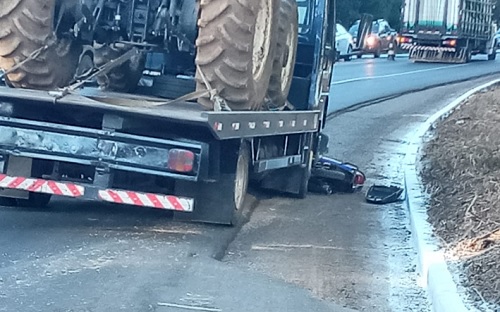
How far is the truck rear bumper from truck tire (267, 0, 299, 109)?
6.58 feet

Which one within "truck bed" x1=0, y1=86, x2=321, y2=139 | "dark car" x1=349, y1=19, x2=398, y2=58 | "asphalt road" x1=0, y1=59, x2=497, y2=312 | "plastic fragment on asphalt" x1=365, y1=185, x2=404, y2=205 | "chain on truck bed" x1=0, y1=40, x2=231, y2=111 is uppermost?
"dark car" x1=349, y1=19, x2=398, y2=58

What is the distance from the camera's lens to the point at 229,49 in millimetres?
8977

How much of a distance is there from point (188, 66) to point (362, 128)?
9.36 m

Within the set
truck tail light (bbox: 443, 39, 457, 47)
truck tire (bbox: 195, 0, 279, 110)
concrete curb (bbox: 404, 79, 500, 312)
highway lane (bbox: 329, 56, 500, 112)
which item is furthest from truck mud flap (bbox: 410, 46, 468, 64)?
truck tire (bbox: 195, 0, 279, 110)

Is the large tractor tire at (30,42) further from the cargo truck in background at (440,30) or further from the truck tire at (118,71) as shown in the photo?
the cargo truck in background at (440,30)

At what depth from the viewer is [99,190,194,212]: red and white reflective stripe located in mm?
8797

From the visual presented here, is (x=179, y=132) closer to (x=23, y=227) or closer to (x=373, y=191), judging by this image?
(x=23, y=227)

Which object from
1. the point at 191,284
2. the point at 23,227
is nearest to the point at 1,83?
the point at 23,227

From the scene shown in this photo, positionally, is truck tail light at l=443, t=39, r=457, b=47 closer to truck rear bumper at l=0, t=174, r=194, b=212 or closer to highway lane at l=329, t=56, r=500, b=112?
highway lane at l=329, t=56, r=500, b=112

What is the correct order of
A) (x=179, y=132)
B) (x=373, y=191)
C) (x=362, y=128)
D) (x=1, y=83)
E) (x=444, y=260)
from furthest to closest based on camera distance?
(x=362, y=128) < (x=373, y=191) < (x=1, y=83) < (x=179, y=132) < (x=444, y=260)

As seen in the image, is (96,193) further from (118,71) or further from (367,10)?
(367,10)

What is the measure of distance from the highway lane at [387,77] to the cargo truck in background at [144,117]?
1226 centimetres

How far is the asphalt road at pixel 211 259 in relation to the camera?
284 inches

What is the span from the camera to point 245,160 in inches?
392
